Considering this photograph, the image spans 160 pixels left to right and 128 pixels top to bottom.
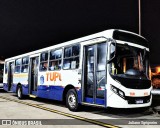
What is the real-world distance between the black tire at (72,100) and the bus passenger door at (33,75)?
14.0 feet

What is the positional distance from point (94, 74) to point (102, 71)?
0.43m

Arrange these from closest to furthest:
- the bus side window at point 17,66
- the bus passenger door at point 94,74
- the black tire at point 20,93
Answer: the bus passenger door at point 94,74, the black tire at point 20,93, the bus side window at point 17,66

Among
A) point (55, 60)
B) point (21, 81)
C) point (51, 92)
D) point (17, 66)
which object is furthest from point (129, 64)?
point (17, 66)

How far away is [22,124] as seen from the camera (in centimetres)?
722

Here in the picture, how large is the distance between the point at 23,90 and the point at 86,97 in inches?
275

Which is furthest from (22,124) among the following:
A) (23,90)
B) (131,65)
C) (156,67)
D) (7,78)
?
(156,67)

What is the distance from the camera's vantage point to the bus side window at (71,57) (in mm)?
10189

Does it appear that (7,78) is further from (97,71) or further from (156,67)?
(156,67)

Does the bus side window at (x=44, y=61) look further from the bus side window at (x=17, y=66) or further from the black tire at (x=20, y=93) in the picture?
the bus side window at (x=17, y=66)

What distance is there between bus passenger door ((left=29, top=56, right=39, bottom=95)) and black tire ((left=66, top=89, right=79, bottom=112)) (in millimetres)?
4270

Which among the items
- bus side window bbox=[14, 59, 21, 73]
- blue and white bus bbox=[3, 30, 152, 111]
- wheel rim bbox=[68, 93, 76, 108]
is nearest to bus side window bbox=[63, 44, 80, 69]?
blue and white bus bbox=[3, 30, 152, 111]

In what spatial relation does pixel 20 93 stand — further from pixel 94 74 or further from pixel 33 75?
pixel 94 74

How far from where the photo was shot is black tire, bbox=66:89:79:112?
9836 millimetres

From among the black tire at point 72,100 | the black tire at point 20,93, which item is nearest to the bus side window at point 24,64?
the black tire at point 20,93
